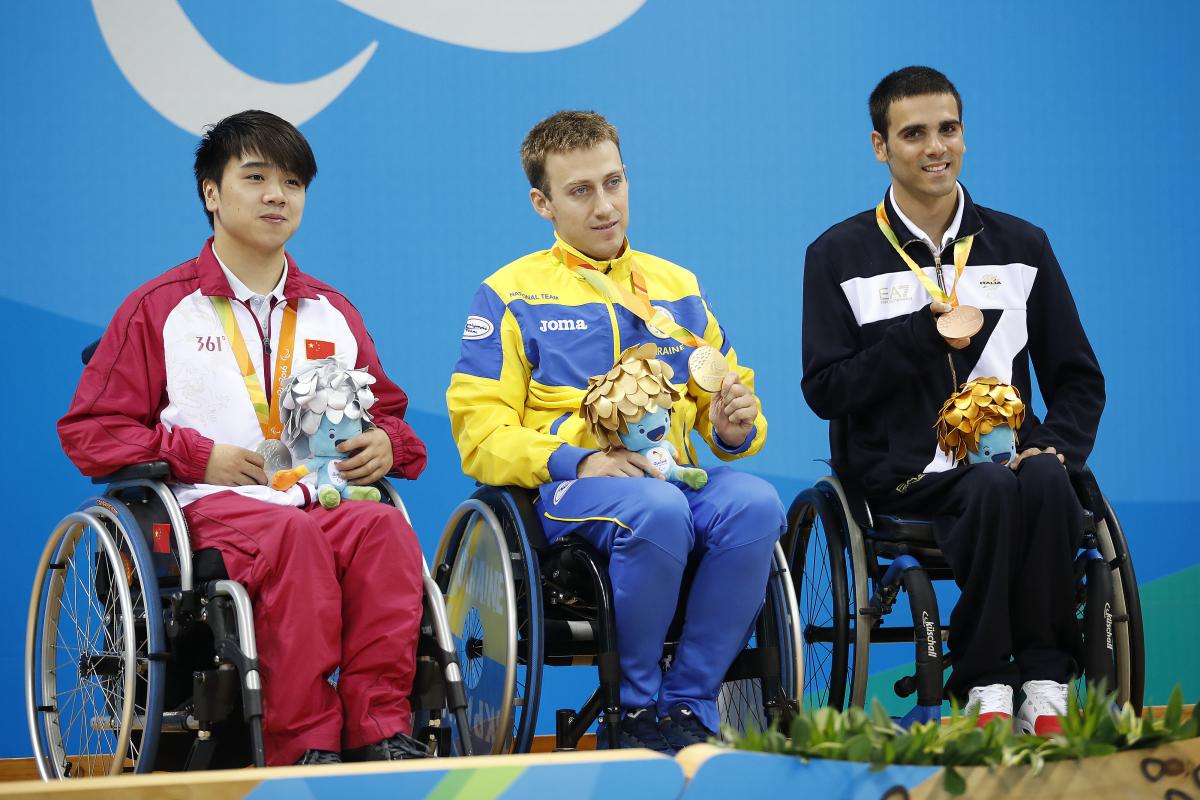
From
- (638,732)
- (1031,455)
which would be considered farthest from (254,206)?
(1031,455)

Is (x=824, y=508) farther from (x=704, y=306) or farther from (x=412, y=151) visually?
(x=412, y=151)

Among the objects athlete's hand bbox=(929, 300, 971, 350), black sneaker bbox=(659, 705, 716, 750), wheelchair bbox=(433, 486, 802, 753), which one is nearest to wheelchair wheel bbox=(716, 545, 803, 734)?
wheelchair bbox=(433, 486, 802, 753)

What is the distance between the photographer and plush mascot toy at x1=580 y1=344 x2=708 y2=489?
261 cm

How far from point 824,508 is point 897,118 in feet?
2.94

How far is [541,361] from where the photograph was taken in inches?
113

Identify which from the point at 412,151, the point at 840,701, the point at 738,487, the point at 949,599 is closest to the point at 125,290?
the point at 412,151

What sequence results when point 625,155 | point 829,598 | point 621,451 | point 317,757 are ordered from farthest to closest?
point 625,155 < point 829,598 < point 621,451 < point 317,757

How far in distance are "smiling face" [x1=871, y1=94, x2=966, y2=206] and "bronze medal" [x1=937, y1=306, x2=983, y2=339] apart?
1.19 ft

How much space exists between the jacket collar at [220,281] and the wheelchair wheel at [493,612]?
1.78ft

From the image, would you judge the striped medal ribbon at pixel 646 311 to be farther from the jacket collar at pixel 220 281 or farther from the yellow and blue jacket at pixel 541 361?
the jacket collar at pixel 220 281

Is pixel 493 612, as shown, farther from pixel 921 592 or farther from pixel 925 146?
pixel 925 146

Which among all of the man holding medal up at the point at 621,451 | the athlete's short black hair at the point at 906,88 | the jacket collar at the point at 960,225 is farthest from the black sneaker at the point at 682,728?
the athlete's short black hair at the point at 906,88

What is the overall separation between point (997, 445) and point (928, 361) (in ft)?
0.73

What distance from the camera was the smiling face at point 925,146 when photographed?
Answer: 10.1 feet
